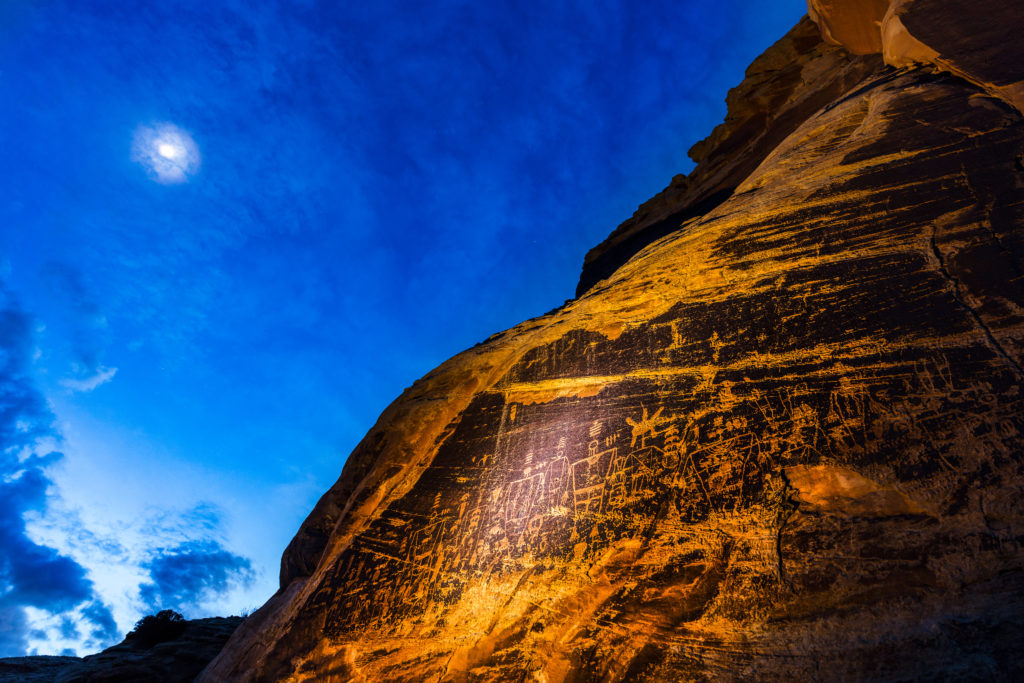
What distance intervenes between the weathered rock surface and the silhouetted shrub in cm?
12

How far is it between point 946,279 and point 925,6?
5.03 metres

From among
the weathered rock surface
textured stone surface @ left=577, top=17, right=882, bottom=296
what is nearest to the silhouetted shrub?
the weathered rock surface

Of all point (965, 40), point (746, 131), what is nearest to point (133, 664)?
point (965, 40)

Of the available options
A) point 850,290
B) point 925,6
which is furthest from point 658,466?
point 925,6

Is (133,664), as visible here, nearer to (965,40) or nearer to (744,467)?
(744,467)

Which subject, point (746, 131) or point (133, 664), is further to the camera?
point (746, 131)

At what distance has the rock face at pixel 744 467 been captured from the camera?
264 centimetres

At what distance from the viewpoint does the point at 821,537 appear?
2.86m

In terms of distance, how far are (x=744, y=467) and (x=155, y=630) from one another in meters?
11.4

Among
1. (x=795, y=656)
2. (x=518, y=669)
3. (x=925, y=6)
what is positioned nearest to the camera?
(x=795, y=656)

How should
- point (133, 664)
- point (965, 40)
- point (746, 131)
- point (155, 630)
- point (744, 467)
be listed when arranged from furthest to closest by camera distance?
→ point (746, 131), point (155, 630), point (133, 664), point (965, 40), point (744, 467)

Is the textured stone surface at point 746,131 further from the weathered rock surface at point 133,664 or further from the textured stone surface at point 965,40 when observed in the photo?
the weathered rock surface at point 133,664

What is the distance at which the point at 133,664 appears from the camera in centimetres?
688

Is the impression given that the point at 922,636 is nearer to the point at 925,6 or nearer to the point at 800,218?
the point at 800,218
